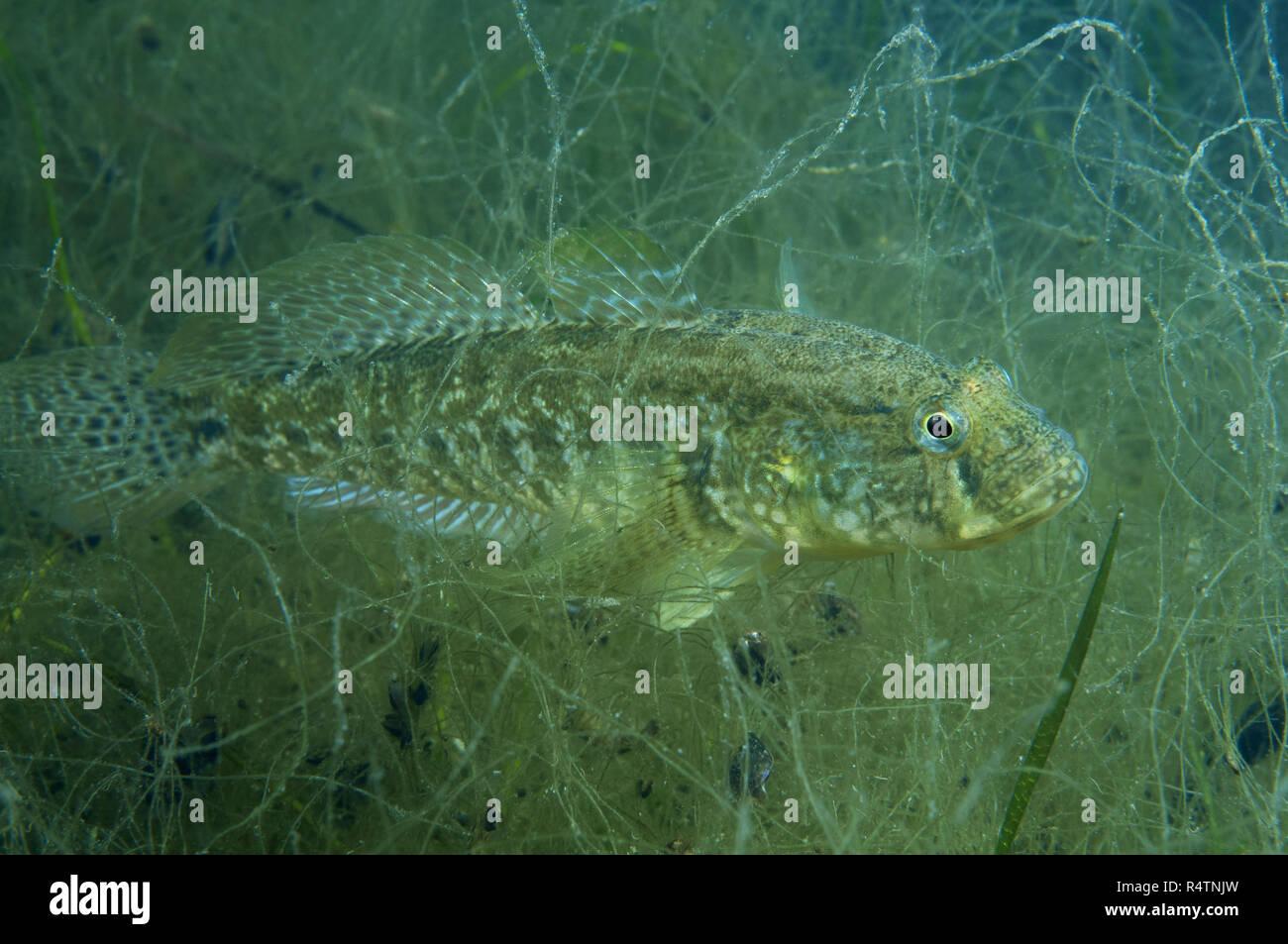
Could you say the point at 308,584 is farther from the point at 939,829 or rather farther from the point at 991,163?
the point at 991,163

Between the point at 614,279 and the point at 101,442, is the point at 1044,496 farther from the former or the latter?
the point at 101,442

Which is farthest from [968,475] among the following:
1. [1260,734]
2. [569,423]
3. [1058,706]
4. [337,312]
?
[337,312]

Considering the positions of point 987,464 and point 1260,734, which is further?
point 1260,734

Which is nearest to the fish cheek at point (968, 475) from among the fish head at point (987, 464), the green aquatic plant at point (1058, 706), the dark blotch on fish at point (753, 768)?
the fish head at point (987, 464)

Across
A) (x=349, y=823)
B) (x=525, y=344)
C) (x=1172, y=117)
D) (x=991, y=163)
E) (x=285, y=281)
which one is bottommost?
(x=349, y=823)

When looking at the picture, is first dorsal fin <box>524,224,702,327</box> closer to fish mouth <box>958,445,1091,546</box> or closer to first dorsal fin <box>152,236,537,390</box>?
first dorsal fin <box>152,236,537,390</box>

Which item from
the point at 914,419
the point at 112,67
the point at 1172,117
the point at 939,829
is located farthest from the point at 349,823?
the point at 1172,117

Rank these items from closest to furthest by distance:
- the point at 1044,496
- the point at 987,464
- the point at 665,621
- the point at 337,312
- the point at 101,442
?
the point at 1044,496
the point at 987,464
the point at 665,621
the point at 337,312
the point at 101,442
